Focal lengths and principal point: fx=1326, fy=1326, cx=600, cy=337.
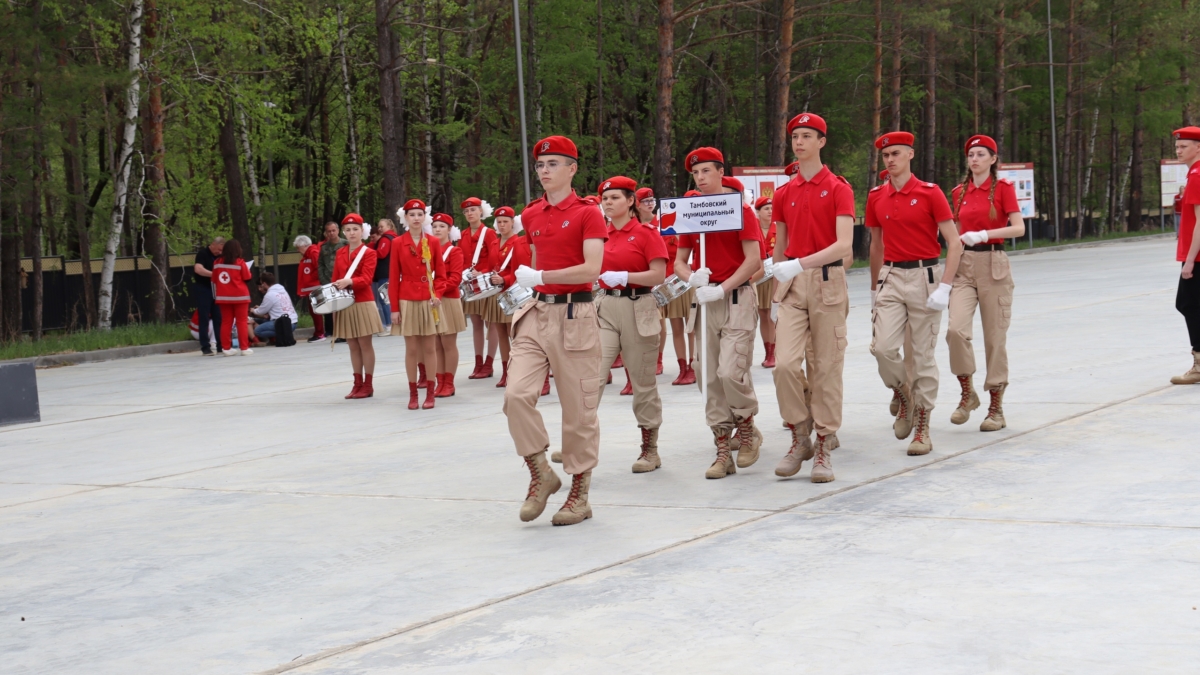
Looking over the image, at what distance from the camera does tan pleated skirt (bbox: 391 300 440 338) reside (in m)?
12.9

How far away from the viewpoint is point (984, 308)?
9.58 metres

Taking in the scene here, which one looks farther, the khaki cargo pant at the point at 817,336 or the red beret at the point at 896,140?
the red beret at the point at 896,140

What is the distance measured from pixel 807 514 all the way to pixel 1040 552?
4.58 feet

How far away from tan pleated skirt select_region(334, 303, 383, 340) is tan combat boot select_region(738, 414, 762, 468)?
6272 mm

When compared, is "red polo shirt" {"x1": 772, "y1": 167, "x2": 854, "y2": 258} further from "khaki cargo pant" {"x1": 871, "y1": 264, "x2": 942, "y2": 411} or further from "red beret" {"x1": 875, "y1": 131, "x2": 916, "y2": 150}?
"khaki cargo pant" {"x1": 871, "y1": 264, "x2": 942, "y2": 411}

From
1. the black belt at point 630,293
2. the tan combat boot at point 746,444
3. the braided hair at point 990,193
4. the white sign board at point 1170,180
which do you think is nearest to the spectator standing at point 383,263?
the black belt at point 630,293

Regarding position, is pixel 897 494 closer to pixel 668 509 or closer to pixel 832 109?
pixel 668 509

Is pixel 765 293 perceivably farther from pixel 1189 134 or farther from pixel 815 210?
pixel 815 210

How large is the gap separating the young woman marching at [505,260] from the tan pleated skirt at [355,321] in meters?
Result: 1.40

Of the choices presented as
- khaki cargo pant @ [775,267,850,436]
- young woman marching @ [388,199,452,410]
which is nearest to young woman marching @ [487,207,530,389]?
young woman marching @ [388,199,452,410]

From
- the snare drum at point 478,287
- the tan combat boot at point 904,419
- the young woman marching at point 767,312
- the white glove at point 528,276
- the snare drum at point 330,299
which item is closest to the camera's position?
the white glove at point 528,276

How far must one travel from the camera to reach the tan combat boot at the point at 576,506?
23.3 feet

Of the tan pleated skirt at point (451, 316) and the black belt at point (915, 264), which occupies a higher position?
the black belt at point (915, 264)

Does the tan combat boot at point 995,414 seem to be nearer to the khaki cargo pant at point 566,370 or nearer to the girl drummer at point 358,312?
the khaki cargo pant at point 566,370
